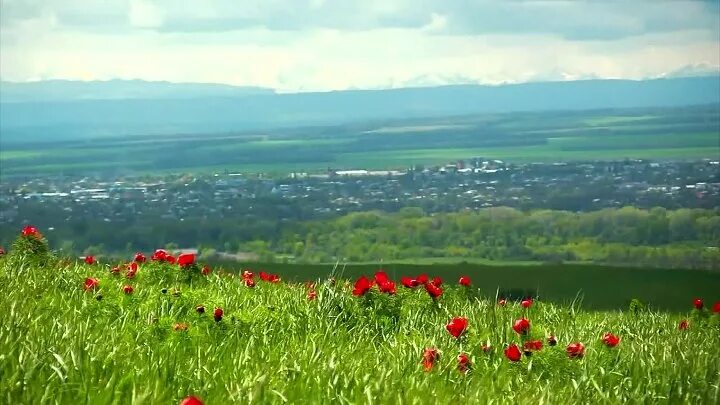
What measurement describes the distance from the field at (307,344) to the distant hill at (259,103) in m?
91.7

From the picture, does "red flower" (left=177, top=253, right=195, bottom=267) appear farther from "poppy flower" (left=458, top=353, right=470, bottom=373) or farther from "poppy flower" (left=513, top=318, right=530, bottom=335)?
"poppy flower" (left=458, top=353, right=470, bottom=373)

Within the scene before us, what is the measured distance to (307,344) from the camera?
5.83m

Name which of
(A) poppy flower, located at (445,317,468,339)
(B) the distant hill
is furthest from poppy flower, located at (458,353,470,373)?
(B) the distant hill

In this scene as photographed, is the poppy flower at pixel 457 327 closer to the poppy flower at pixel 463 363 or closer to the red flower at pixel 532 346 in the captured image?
the red flower at pixel 532 346

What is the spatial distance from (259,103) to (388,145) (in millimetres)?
37468

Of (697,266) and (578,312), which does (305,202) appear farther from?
(578,312)

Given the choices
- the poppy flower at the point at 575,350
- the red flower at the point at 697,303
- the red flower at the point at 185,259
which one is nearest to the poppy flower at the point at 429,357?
the poppy flower at the point at 575,350

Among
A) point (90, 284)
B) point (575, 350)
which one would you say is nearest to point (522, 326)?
point (575, 350)

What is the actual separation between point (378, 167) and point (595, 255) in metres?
32.8

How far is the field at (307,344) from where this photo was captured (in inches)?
168

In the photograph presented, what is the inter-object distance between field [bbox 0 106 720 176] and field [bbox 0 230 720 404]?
66482mm

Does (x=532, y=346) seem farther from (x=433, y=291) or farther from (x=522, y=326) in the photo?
(x=433, y=291)

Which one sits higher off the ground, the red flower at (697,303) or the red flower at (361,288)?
the red flower at (361,288)

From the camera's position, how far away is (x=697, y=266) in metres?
36.2
